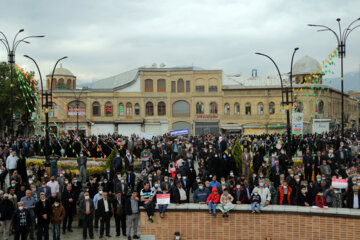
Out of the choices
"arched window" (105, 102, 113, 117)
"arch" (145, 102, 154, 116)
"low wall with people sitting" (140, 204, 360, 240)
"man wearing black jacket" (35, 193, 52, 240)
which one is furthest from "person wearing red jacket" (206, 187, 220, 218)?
"arched window" (105, 102, 113, 117)

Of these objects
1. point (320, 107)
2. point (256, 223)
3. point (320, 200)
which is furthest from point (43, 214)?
point (320, 107)

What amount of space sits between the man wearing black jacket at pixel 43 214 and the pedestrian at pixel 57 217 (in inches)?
5.4

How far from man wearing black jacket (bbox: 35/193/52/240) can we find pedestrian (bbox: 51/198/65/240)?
0.14m

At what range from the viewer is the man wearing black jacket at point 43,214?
12.2 metres

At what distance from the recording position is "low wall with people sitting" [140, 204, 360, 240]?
448 inches

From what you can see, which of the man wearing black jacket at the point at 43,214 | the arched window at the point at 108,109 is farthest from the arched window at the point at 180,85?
the man wearing black jacket at the point at 43,214

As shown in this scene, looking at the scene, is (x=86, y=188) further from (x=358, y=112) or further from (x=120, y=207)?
(x=358, y=112)

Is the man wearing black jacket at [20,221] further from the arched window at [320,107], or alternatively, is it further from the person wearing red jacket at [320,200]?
the arched window at [320,107]

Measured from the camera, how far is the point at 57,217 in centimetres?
1243

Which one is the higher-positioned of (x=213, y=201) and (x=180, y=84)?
(x=180, y=84)

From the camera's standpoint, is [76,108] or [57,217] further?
[76,108]

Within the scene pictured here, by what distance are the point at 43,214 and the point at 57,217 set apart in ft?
1.43

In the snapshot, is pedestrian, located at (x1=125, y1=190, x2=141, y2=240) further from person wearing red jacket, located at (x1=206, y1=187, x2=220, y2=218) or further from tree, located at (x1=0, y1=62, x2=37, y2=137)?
tree, located at (x1=0, y1=62, x2=37, y2=137)

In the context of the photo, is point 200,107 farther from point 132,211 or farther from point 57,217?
point 57,217
